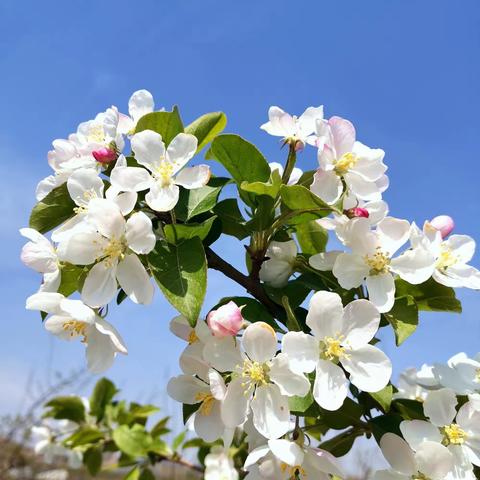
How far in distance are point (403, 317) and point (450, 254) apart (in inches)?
9.2

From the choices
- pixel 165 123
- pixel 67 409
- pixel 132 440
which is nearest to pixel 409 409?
pixel 165 123

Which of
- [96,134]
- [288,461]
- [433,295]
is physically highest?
[96,134]

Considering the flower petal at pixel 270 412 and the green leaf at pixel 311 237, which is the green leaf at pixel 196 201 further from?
the flower petal at pixel 270 412

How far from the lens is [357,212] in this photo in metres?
1.17

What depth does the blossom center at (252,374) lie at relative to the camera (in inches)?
41.3

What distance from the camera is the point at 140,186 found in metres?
1.12

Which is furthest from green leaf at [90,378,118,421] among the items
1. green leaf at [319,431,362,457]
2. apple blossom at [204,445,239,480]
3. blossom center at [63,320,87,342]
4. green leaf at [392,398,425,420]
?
green leaf at [392,398,425,420]

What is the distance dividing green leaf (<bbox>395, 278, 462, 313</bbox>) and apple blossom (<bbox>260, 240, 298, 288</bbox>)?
21 cm

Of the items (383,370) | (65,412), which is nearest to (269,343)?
(383,370)

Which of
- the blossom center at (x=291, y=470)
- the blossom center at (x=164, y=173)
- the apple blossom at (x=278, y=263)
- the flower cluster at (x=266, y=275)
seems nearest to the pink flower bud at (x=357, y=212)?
the flower cluster at (x=266, y=275)

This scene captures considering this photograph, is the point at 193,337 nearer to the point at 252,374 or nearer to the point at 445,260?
the point at 252,374

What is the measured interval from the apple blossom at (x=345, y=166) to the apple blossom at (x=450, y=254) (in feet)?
0.40

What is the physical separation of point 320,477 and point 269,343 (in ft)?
0.84

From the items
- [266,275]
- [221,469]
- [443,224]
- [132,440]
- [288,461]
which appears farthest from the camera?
[132,440]
